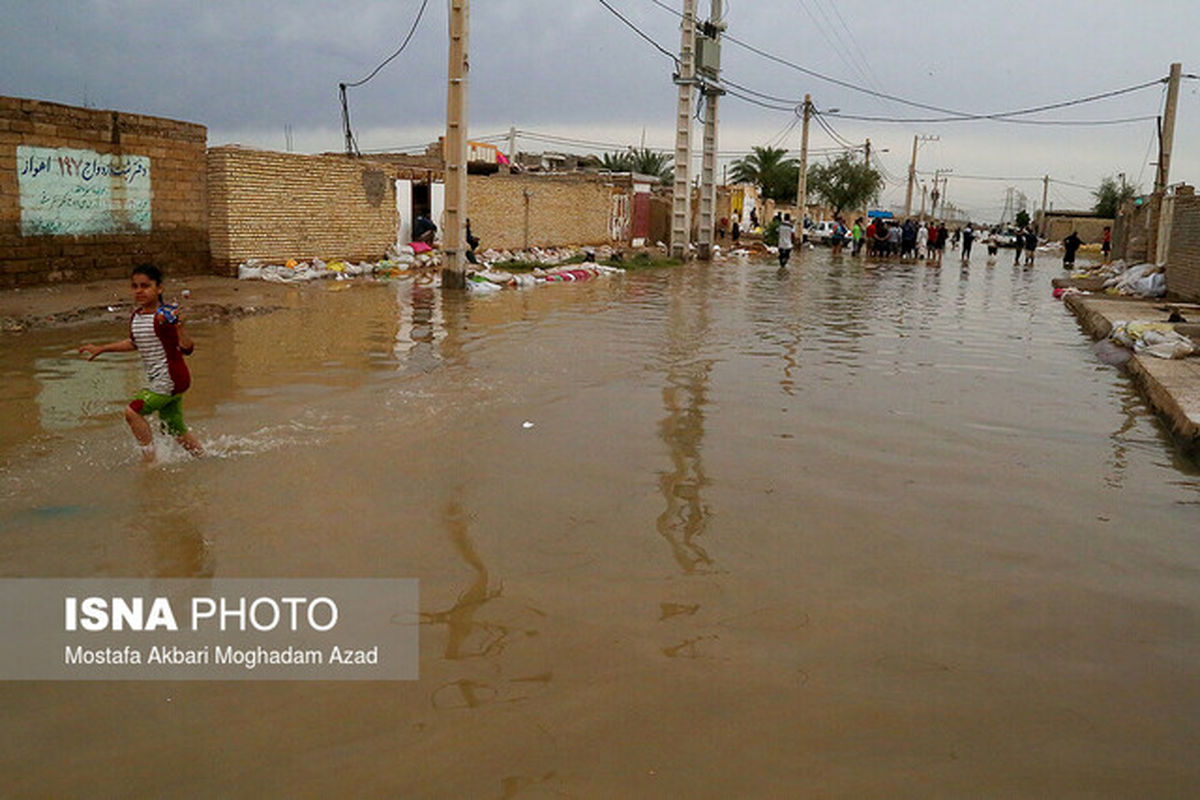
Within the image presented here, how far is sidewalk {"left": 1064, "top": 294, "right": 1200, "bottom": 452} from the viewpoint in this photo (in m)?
6.84

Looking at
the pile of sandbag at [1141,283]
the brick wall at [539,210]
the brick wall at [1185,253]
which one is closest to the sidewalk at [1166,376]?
the brick wall at [1185,253]

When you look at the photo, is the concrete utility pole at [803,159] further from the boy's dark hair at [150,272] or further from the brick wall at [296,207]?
the boy's dark hair at [150,272]

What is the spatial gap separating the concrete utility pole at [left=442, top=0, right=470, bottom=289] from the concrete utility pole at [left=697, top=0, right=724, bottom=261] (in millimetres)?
14047

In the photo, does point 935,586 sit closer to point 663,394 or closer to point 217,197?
point 663,394

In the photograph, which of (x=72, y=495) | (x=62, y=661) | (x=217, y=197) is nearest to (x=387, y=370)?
(x=72, y=495)

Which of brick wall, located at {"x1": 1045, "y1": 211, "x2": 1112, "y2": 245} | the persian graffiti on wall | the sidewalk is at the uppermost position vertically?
brick wall, located at {"x1": 1045, "y1": 211, "x2": 1112, "y2": 245}

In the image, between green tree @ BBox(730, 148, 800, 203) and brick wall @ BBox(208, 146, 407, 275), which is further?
green tree @ BBox(730, 148, 800, 203)

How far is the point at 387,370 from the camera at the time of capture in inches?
358

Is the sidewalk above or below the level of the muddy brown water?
above

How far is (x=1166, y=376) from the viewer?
28.2 feet

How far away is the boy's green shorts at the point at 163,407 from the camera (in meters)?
5.44

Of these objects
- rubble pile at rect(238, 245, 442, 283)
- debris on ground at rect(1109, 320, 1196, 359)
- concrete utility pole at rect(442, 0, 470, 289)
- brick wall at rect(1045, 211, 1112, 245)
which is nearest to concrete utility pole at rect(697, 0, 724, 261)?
rubble pile at rect(238, 245, 442, 283)

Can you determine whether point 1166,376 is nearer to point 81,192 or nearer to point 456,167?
point 456,167

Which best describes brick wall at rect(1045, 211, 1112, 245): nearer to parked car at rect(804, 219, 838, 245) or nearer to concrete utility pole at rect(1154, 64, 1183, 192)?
parked car at rect(804, 219, 838, 245)
